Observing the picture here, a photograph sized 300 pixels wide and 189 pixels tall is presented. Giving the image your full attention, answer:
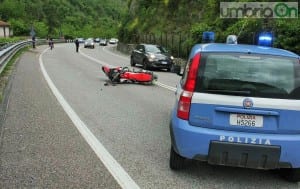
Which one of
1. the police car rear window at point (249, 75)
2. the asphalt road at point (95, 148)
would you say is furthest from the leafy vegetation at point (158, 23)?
the police car rear window at point (249, 75)

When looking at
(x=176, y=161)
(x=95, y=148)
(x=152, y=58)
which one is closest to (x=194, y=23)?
(x=152, y=58)

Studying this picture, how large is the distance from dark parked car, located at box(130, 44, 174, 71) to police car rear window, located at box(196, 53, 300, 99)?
19.9 meters

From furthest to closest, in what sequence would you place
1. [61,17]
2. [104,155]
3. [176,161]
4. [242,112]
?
[61,17] < [104,155] < [176,161] < [242,112]

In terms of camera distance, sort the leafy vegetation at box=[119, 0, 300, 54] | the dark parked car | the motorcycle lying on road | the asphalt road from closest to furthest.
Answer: the asphalt road < the motorcycle lying on road < the leafy vegetation at box=[119, 0, 300, 54] < the dark parked car

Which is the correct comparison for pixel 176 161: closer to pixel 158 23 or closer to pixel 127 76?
pixel 127 76

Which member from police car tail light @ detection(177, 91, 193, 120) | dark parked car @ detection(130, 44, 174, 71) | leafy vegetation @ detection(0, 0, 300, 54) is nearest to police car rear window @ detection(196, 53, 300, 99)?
police car tail light @ detection(177, 91, 193, 120)

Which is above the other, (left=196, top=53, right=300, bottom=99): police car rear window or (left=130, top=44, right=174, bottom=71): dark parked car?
(left=196, top=53, right=300, bottom=99): police car rear window

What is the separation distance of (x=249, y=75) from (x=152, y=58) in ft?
66.8

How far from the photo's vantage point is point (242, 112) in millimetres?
5137

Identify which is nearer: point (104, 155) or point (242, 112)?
point (242, 112)

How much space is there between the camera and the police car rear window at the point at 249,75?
17.0ft

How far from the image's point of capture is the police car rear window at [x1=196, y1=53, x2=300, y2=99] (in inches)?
203

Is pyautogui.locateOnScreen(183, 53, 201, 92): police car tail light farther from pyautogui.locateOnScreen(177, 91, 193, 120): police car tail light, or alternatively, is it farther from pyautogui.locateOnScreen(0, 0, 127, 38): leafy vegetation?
pyautogui.locateOnScreen(0, 0, 127, 38): leafy vegetation

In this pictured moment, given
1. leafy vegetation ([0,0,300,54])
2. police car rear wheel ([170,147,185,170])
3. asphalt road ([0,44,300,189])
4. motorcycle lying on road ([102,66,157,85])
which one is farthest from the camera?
Result: leafy vegetation ([0,0,300,54])
